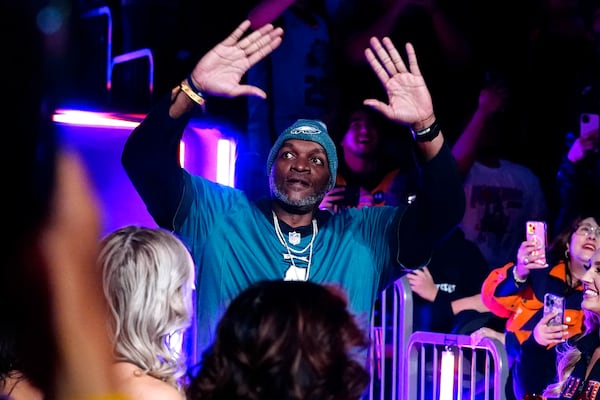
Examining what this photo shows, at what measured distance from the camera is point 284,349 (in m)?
1.84

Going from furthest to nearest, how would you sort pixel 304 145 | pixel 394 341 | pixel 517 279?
1. pixel 517 279
2. pixel 394 341
3. pixel 304 145

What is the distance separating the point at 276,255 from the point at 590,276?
1.47 meters

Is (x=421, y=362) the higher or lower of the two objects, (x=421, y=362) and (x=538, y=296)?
the lower

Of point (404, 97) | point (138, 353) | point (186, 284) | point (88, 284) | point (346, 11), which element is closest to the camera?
point (88, 284)

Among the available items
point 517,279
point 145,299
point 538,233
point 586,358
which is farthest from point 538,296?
point 145,299

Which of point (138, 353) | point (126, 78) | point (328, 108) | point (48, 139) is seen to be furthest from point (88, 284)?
point (328, 108)

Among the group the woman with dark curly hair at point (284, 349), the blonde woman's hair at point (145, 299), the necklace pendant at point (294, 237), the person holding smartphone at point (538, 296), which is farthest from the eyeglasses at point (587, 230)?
the woman with dark curly hair at point (284, 349)

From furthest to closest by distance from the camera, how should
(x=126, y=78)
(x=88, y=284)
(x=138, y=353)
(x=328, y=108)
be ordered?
(x=328, y=108), (x=126, y=78), (x=138, y=353), (x=88, y=284)

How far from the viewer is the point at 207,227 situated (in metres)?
3.80

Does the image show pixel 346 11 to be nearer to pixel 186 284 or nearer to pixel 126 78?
pixel 126 78

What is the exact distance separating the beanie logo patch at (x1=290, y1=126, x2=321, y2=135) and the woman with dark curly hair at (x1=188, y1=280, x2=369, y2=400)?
2102 millimetres

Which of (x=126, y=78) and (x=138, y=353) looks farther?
(x=126, y=78)

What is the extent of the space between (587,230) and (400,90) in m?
1.88

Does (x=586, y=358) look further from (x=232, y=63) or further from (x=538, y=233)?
(x=232, y=63)
